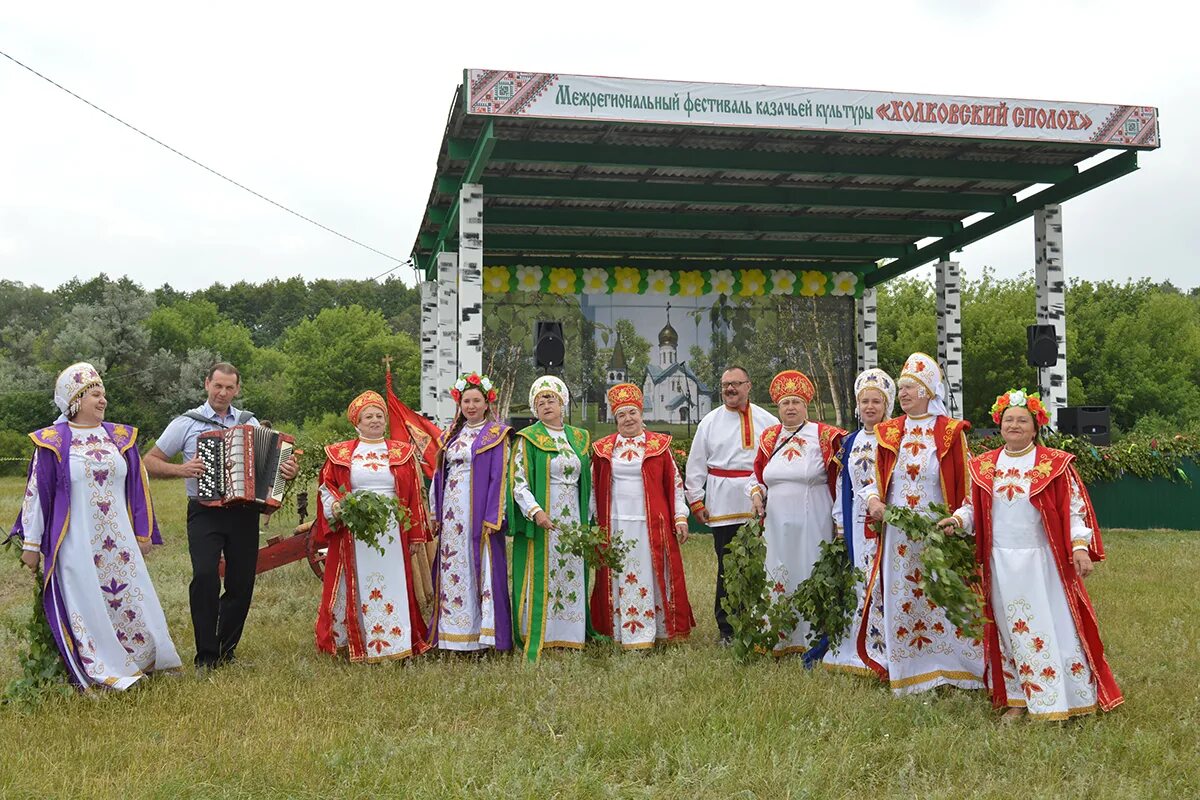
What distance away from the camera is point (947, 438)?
525 centimetres

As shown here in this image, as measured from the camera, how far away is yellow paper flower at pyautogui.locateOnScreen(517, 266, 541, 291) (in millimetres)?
18766

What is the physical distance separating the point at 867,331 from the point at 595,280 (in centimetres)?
561

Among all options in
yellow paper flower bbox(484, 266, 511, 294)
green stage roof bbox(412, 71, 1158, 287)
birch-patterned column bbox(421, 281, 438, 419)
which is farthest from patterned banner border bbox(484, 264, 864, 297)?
birch-patterned column bbox(421, 281, 438, 419)

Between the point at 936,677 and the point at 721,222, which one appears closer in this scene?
the point at 936,677

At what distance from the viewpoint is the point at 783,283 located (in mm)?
19984

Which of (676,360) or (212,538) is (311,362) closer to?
(676,360)

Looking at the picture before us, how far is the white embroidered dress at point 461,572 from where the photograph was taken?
636cm

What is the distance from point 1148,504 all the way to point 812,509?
9781 mm

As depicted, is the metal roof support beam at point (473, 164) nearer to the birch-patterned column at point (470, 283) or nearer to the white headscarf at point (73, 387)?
the birch-patterned column at point (470, 283)

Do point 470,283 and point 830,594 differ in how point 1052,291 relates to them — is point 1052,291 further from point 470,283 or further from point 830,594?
point 830,594

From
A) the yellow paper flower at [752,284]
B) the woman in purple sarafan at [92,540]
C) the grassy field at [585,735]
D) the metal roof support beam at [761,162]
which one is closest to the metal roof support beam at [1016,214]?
the metal roof support beam at [761,162]

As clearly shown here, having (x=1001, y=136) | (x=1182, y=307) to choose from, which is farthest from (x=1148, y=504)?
(x=1182, y=307)

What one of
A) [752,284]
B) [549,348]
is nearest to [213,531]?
[549,348]

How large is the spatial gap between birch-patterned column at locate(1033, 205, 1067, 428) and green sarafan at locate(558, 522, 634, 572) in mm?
9516
